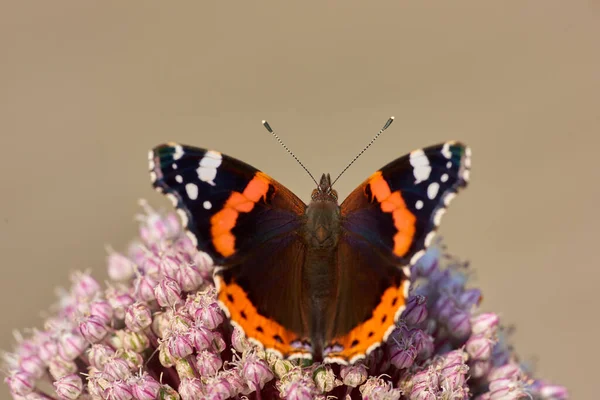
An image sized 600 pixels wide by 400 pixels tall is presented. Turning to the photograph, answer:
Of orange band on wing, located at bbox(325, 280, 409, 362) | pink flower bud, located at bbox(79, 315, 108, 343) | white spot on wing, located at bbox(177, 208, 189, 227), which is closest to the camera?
orange band on wing, located at bbox(325, 280, 409, 362)

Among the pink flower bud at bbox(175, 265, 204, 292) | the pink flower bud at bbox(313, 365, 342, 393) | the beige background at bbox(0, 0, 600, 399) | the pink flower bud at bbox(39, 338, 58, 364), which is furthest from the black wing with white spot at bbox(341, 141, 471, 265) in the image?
the beige background at bbox(0, 0, 600, 399)

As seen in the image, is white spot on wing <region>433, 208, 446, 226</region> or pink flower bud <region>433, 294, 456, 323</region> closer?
white spot on wing <region>433, 208, 446, 226</region>

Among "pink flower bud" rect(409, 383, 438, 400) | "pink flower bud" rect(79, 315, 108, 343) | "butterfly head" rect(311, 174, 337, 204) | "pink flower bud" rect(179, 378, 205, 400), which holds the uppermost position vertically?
"butterfly head" rect(311, 174, 337, 204)

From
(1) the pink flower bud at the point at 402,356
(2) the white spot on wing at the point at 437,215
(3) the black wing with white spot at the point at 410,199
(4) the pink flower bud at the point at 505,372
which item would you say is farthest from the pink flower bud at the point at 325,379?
(4) the pink flower bud at the point at 505,372

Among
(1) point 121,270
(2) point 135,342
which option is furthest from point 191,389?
(1) point 121,270

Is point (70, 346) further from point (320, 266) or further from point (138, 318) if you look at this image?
point (320, 266)

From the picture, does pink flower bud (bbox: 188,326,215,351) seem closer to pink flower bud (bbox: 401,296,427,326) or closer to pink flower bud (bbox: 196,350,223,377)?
pink flower bud (bbox: 196,350,223,377)

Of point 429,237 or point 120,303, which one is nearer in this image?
point 429,237
